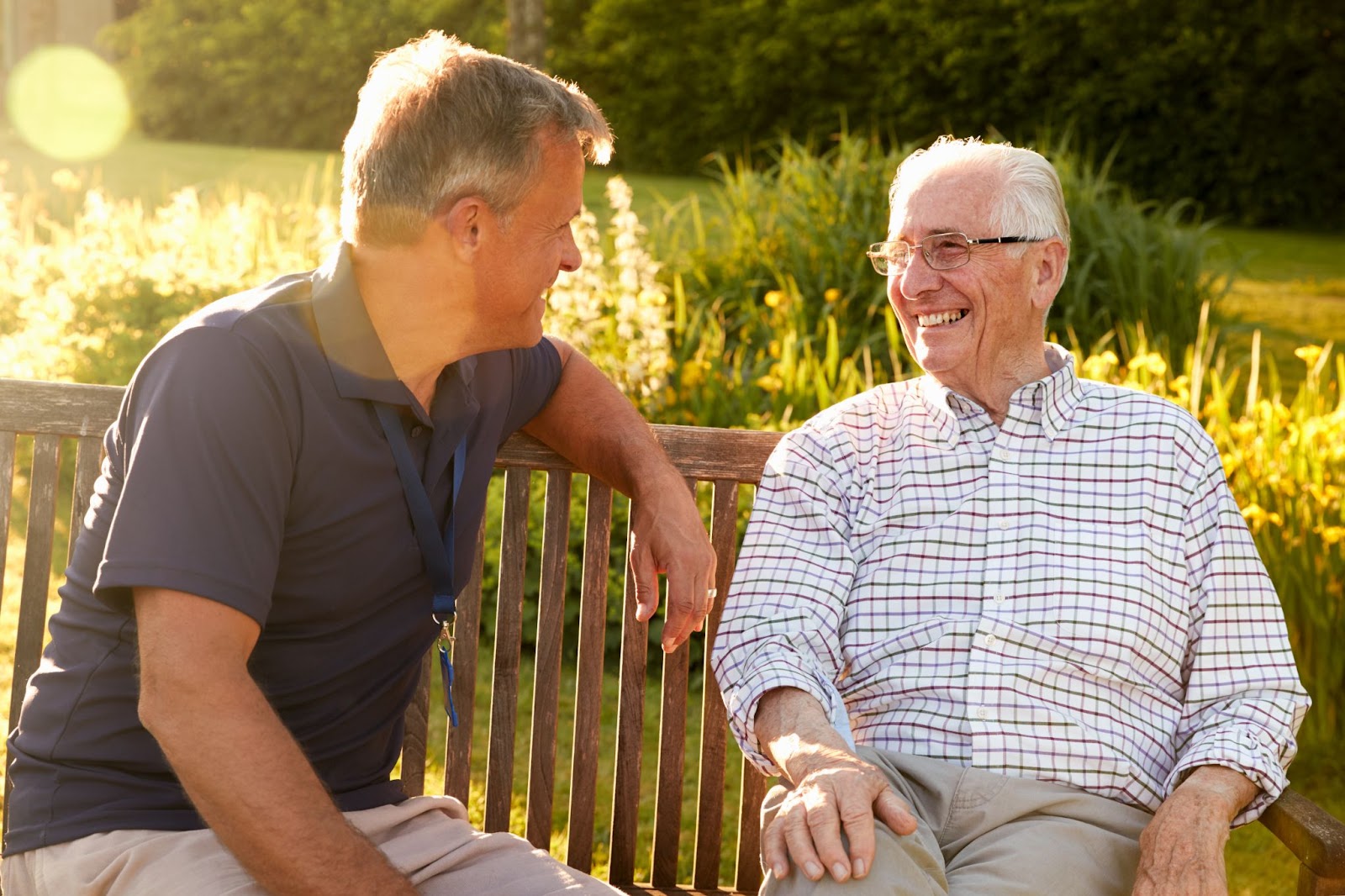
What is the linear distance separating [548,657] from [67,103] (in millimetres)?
27801

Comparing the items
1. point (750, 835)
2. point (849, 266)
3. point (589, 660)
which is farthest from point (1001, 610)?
point (849, 266)

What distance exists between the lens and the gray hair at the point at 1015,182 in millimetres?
2807

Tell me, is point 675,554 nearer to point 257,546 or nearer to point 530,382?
point 530,382

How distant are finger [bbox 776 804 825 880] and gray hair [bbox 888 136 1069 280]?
123 cm

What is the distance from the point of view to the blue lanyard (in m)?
2.12

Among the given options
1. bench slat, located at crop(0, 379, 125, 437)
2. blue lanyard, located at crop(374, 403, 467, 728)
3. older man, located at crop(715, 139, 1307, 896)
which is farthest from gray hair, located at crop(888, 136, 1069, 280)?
bench slat, located at crop(0, 379, 125, 437)

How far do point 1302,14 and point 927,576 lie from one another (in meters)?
17.7

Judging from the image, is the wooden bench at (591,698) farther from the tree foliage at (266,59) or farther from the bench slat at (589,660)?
the tree foliage at (266,59)

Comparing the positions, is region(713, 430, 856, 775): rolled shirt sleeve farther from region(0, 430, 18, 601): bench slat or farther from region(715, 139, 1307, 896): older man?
region(0, 430, 18, 601): bench slat

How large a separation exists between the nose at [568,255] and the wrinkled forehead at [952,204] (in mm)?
877

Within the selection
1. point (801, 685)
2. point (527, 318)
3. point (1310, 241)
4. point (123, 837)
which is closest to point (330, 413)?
point (527, 318)

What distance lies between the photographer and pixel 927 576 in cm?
264

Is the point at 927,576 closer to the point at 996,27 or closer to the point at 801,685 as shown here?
the point at 801,685

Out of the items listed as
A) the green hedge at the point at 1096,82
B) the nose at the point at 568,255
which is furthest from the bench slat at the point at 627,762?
the green hedge at the point at 1096,82
